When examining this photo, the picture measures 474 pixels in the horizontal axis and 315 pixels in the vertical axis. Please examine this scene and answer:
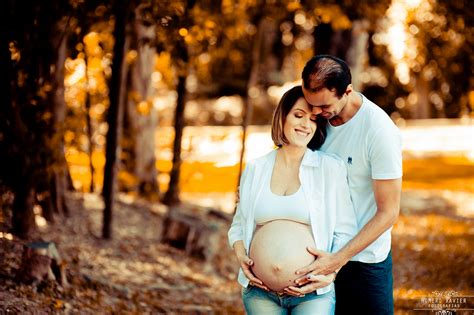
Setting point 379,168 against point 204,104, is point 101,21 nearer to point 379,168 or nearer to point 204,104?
point 379,168

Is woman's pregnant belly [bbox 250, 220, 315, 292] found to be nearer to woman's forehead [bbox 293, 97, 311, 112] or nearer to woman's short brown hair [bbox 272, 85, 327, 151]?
woman's short brown hair [bbox 272, 85, 327, 151]

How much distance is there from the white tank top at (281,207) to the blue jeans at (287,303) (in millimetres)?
355

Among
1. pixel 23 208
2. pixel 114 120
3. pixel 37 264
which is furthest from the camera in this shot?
pixel 114 120

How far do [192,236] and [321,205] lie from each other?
5.84 meters

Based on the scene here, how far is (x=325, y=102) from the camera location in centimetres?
370

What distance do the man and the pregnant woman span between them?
0.08 metres

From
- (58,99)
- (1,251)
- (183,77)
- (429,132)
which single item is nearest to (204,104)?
(429,132)

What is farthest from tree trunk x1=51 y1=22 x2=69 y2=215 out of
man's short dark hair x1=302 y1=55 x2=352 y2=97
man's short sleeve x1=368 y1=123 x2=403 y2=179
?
man's short sleeve x1=368 y1=123 x2=403 y2=179

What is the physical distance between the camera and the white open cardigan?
3.67 metres

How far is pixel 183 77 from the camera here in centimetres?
1077

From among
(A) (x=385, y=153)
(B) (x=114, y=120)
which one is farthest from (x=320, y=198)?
(B) (x=114, y=120)

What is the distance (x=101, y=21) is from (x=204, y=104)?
24590 millimetres

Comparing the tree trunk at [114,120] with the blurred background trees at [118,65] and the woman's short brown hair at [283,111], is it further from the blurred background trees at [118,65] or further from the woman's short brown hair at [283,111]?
the woman's short brown hair at [283,111]

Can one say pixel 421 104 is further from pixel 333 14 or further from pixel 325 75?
pixel 325 75
